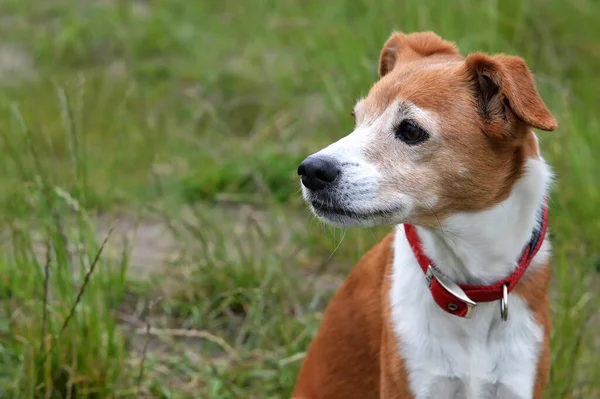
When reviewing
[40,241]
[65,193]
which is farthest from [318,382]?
[40,241]

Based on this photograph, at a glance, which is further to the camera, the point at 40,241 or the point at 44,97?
the point at 44,97

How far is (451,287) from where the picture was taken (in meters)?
2.83

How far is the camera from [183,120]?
6.75 meters

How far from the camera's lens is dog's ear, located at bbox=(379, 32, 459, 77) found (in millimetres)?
3172

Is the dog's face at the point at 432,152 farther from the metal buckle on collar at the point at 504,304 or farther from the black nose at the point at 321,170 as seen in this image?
the metal buckle on collar at the point at 504,304

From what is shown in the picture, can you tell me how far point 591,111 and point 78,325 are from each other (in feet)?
10.9

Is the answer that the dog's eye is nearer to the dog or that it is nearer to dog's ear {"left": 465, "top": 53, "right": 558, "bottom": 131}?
the dog

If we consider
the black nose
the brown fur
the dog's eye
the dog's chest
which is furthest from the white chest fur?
the black nose

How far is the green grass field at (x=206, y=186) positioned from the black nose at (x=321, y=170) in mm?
600

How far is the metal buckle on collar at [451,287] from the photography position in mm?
2795

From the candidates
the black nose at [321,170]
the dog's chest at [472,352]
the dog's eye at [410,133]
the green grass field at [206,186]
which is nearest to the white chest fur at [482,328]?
the dog's chest at [472,352]

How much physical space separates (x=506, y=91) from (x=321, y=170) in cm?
57

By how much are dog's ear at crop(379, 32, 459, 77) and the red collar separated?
73cm

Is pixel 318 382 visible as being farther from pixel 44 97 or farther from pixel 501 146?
pixel 44 97
